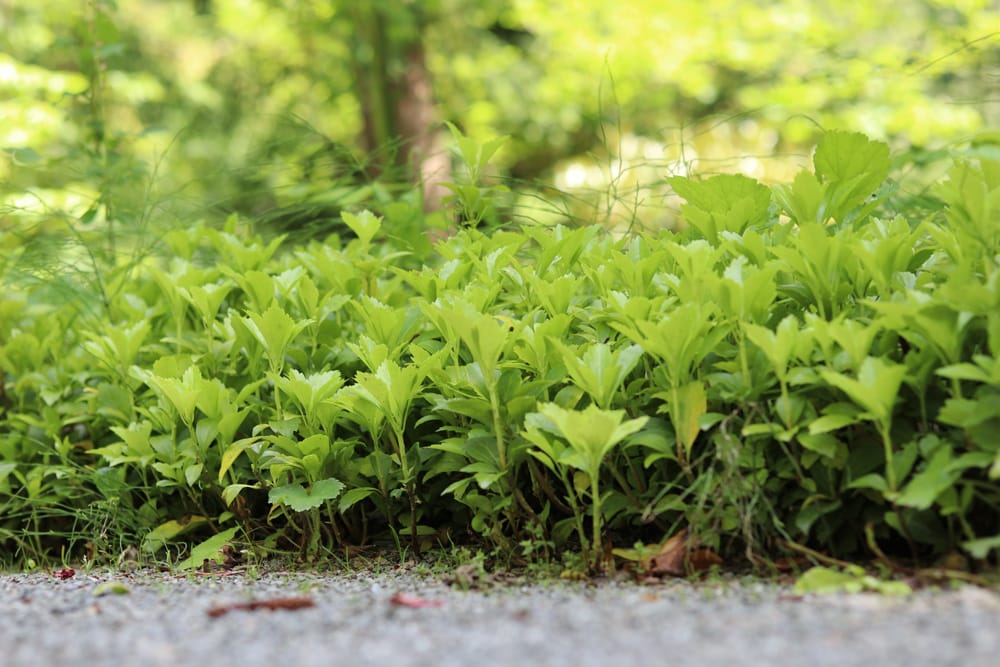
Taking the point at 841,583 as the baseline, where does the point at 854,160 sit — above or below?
above

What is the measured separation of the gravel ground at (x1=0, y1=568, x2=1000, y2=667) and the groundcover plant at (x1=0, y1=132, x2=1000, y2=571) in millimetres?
192

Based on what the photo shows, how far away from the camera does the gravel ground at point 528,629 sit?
1.37 m

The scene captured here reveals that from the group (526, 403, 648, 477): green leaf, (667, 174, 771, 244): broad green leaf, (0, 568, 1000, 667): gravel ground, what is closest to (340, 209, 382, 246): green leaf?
(667, 174, 771, 244): broad green leaf

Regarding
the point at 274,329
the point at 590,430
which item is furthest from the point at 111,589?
the point at 590,430

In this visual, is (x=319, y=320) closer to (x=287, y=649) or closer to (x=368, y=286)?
(x=368, y=286)

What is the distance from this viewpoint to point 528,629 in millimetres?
1521

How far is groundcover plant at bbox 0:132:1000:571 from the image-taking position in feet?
5.83

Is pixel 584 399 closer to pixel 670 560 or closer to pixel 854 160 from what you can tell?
pixel 670 560

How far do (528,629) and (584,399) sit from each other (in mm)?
709

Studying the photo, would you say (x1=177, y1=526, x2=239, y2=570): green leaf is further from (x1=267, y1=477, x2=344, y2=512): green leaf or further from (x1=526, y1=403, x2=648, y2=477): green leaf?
(x1=526, y1=403, x2=648, y2=477): green leaf

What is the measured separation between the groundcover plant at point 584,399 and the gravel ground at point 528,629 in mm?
192

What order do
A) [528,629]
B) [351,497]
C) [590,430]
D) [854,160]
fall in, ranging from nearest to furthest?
1. [528,629]
2. [590,430]
3. [351,497]
4. [854,160]

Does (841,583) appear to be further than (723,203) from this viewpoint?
No

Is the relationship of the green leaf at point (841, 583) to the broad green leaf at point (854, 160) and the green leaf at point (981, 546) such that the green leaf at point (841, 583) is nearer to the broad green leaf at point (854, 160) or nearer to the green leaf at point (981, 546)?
the green leaf at point (981, 546)
